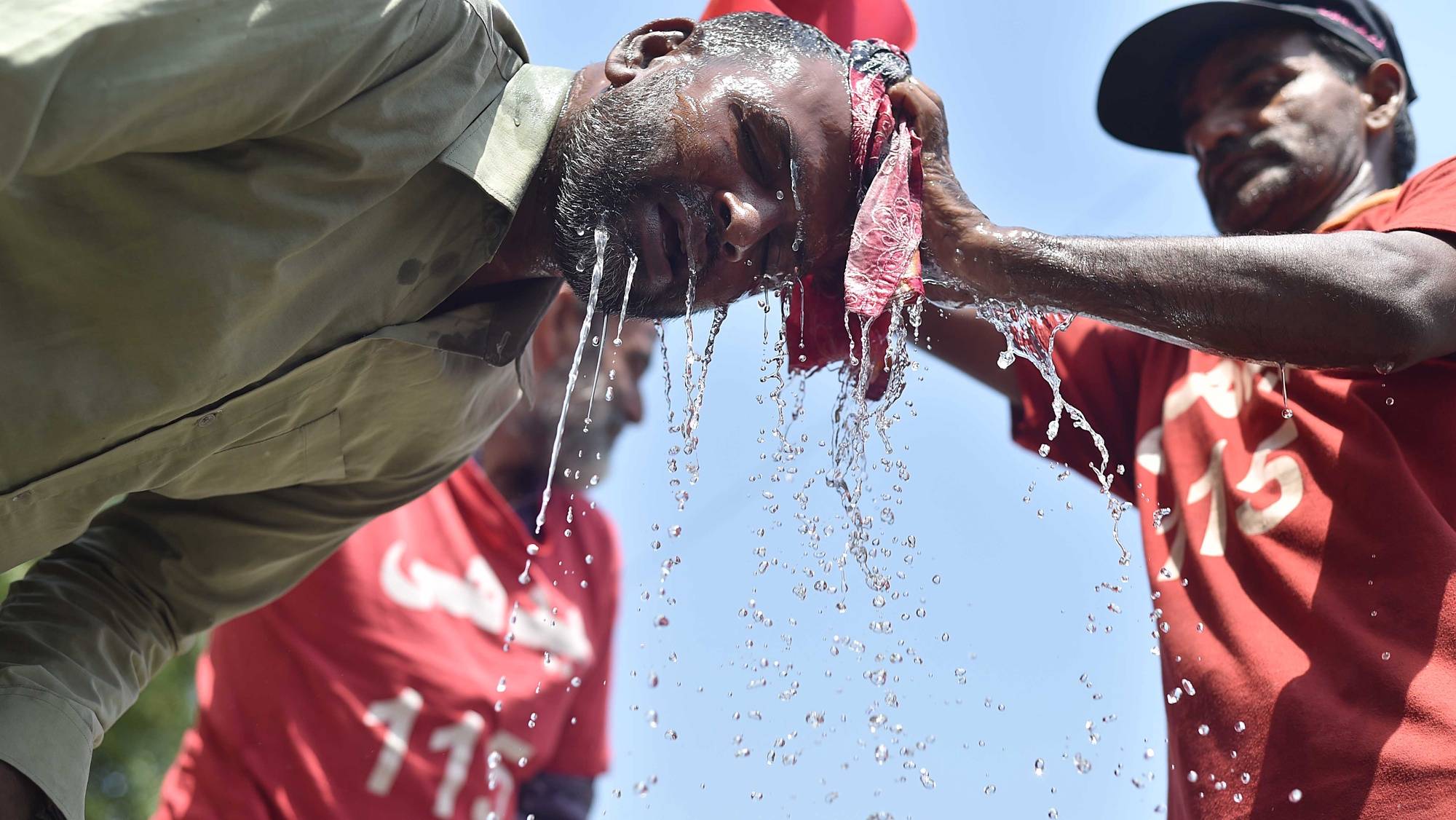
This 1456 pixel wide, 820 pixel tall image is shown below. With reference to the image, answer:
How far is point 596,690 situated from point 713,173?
2287 mm

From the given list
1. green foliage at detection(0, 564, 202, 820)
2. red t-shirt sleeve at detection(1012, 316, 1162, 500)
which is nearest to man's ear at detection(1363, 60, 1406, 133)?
red t-shirt sleeve at detection(1012, 316, 1162, 500)

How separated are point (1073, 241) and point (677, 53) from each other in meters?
0.93

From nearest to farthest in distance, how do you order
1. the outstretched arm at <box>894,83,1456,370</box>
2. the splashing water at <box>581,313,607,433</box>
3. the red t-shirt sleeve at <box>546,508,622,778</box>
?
1. the outstretched arm at <box>894,83,1456,370</box>
2. the red t-shirt sleeve at <box>546,508,622,778</box>
3. the splashing water at <box>581,313,607,433</box>

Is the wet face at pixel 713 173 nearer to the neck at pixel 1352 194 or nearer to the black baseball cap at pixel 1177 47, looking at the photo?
the black baseball cap at pixel 1177 47

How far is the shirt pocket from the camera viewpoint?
244cm

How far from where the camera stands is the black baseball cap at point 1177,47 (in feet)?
10.8

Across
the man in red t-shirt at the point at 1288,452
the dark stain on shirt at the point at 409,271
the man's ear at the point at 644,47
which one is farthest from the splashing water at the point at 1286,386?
the dark stain on shirt at the point at 409,271

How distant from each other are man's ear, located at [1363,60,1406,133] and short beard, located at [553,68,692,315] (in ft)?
6.45

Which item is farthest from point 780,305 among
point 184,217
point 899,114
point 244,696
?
point 244,696

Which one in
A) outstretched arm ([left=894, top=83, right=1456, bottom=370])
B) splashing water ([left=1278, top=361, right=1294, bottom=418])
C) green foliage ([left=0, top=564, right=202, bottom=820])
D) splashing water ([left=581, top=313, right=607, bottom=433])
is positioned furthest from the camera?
green foliage ([left=0, top=564, right=202, bottom=820])

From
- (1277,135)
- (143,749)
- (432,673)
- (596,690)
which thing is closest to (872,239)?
(1277,135)

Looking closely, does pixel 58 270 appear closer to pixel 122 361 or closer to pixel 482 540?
pixel 122 361

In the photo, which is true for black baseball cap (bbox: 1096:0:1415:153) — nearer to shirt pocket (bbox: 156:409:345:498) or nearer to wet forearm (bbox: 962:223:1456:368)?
wet forearm (bbox: 962:223:1456:368)

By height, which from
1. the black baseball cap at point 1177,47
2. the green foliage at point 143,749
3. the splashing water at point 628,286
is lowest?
the green foliage at point 143,749
